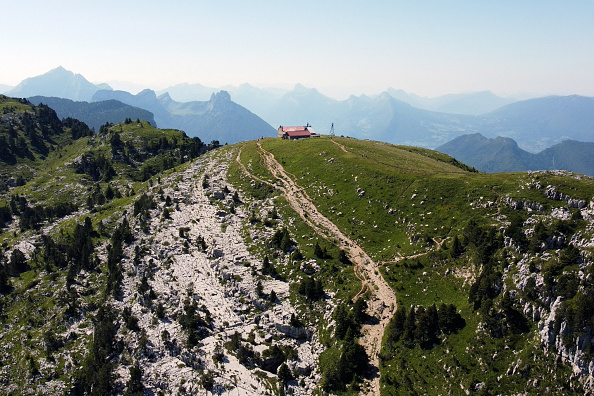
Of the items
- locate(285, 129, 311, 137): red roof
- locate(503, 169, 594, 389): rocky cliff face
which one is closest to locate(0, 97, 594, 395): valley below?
locate(503, 169, 594, 389): rocky cliff face

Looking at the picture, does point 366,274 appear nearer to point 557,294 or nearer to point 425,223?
point 425,223

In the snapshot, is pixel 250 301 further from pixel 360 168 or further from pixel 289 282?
pixel 360 168

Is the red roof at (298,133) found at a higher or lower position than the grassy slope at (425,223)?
higher

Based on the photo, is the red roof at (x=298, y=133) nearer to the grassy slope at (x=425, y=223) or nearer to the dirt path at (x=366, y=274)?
the grassy slope at (x=425, y=223)

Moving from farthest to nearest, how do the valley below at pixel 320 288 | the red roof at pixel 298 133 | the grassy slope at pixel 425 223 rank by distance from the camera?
the red roof at pixel 298 133, the valley below at pixel 320 288, the grassy slope at pixel 425 223

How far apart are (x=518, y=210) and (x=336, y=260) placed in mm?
38457

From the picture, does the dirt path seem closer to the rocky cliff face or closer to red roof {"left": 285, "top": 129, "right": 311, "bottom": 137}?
the rocky cliff face

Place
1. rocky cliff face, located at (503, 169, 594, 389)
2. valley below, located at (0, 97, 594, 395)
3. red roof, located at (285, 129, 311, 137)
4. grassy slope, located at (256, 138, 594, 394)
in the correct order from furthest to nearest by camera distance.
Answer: red roof, located at (285, 129, 311, 137) < valley below, located at (0, 97, 594, 395) < grassy slope, located at (256, 138, 594, 394) < rocky cliff face, located at (503, 169, 594, 389)

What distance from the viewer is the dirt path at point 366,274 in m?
56.7

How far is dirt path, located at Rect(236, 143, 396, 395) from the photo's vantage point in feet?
186

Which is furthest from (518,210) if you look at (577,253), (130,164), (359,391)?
(130,164)

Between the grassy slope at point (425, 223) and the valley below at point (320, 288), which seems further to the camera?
the valley below at point (320, 288)

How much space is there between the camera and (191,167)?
159m

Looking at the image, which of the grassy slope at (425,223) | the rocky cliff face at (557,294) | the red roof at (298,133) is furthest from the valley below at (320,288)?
the red roof at (298,133)
